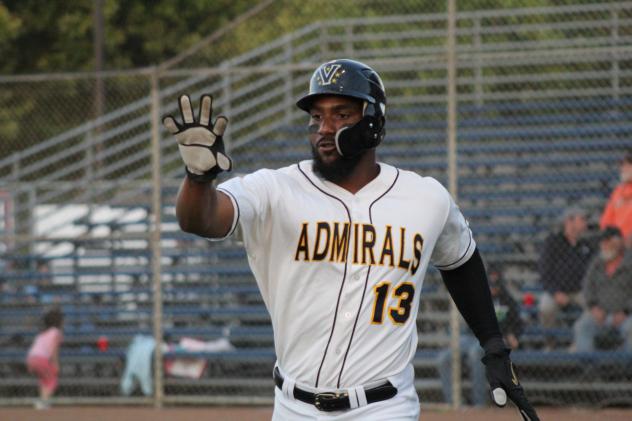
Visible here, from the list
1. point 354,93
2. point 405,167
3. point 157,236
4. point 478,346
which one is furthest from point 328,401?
point 405,167

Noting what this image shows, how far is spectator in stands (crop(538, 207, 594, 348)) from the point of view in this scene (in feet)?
34.5

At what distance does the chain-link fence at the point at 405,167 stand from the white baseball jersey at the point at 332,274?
6124 millimetres

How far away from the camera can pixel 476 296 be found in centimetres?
479

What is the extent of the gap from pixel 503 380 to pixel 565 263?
6128 millimetres

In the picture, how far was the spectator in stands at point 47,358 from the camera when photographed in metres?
11.6

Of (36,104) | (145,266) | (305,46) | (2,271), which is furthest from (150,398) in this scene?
(305,46)

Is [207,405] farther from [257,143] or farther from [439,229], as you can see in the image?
[439,229]

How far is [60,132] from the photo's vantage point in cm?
1503

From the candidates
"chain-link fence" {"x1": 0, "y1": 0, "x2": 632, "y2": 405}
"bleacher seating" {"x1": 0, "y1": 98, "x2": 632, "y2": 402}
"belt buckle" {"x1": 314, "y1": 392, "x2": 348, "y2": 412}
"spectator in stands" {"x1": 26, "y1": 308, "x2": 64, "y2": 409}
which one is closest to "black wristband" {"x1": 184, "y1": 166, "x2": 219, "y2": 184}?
"belt buckle" {"x1": 314, "y1": 392, "x2": 348, "y2": 412}

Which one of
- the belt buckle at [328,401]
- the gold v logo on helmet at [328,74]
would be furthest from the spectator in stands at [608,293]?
the belt buckle at [328,401]

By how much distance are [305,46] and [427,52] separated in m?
1.41

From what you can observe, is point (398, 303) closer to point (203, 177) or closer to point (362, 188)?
point (362, 188)

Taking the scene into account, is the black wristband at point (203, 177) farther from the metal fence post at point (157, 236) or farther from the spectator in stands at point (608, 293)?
the metal fence post at point (157, 236)

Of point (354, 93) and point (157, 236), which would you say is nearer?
point (354, 93)
